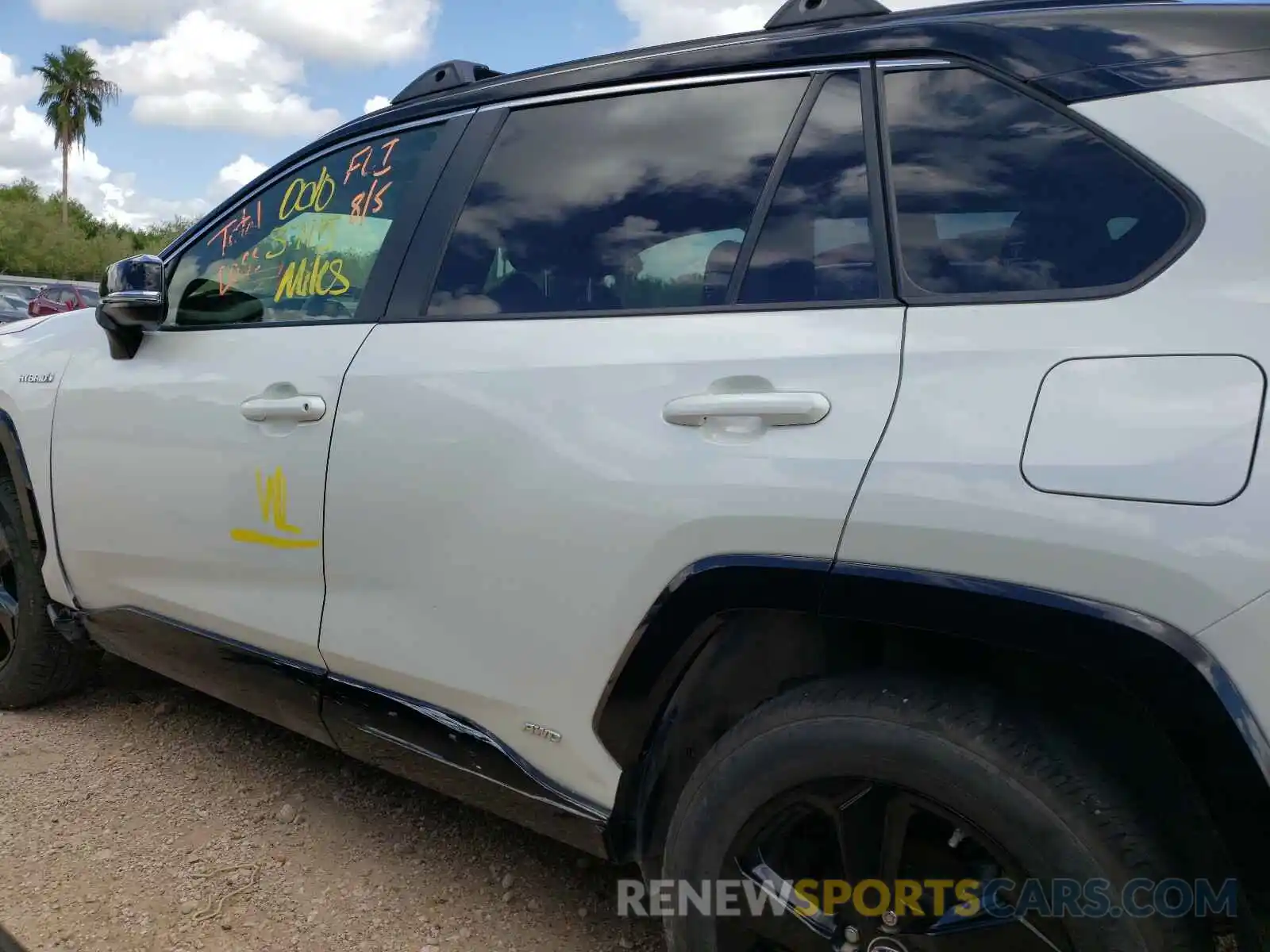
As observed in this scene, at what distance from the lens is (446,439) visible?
190 cm

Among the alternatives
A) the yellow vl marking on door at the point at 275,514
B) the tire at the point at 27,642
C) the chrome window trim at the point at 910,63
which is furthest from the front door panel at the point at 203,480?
the chrome window trim at the point at 910,63

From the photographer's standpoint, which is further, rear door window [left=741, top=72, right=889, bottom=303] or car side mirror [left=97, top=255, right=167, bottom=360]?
car side mirror [left=97, top=255, right=167, bottom=360]

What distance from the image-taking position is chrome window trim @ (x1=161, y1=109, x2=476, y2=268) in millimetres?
2348

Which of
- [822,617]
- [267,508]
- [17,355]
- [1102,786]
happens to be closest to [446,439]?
[267,508]

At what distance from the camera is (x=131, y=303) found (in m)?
2.65

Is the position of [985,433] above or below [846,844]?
above

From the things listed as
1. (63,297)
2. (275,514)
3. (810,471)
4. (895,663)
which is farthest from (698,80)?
(63,297)

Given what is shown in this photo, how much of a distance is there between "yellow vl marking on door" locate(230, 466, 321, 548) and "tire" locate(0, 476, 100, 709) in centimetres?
122

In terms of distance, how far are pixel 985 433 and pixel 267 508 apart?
63.4 inches

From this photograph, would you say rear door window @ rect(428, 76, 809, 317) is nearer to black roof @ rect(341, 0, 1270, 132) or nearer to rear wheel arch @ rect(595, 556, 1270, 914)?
black roof @ rect(341, 0, 1270, 132)

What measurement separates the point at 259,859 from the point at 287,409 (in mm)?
1155

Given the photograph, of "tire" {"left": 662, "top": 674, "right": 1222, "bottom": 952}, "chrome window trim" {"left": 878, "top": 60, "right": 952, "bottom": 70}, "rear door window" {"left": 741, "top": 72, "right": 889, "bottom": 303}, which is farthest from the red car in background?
"tire" {"left": 662, "top": 674, "right": 1222, "bottom": 952}

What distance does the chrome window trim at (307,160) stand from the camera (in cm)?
235

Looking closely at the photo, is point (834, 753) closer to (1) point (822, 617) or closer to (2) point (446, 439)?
(1) point (822, 617)
